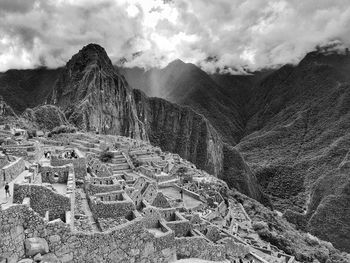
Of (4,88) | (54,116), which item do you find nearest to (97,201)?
(54,116)

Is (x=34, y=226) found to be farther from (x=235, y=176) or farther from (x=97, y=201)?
(x=235, y=176)

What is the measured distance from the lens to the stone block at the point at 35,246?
11.7 meters

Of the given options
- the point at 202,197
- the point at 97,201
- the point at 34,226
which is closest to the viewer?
the point at 34,226

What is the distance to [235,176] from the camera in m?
156

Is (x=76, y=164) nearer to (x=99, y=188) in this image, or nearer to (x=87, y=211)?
(x=99, y=188)

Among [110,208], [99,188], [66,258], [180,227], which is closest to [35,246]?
[66,258]

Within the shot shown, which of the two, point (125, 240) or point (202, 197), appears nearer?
point (125, 240)

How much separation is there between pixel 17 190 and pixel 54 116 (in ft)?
348

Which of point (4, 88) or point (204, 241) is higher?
point (4, 88)

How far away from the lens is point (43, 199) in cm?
1409

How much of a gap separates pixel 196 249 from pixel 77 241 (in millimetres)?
8198

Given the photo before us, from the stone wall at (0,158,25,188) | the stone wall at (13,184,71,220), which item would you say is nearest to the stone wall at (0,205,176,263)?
the stone wall at (13,184,71,220)

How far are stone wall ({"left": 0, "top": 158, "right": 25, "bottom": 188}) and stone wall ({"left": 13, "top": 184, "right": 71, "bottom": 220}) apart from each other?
229cm

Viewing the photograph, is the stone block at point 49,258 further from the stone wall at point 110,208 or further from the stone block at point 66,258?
the stone wall at point 110,208
